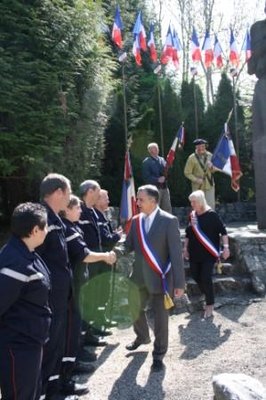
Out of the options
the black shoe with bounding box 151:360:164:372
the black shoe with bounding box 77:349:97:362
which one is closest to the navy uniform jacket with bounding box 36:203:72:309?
the black shoe with bounding box 151:360:164:372

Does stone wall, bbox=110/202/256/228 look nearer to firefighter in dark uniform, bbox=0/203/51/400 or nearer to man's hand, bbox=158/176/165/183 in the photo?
man's hand, bbox=158/176/165/183

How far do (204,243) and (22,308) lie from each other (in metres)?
4.09

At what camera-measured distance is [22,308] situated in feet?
10.2

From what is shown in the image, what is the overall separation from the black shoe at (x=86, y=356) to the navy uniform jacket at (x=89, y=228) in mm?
1156

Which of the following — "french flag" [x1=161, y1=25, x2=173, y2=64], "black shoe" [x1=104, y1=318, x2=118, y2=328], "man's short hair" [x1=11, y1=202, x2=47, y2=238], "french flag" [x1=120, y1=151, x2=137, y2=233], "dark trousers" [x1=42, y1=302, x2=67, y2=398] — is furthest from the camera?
"french flag" [x1=161, y1=25, x2=173, y2=64]

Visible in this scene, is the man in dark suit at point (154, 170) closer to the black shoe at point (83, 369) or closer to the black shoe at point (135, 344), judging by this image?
the black shoe at point (135, 344)

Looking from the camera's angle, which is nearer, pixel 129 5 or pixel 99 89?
pixel 99 89

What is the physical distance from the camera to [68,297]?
4.27m

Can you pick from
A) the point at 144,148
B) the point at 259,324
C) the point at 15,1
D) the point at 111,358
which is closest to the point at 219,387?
the point at 111,358

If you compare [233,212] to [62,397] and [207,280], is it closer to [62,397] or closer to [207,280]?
[207,280]

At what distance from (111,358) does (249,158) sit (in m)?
13.3

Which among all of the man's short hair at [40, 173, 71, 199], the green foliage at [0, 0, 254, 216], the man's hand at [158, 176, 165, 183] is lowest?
the man's short hair at [40, 173, 71, 199]

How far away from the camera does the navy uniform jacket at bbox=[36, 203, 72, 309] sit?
159 inches

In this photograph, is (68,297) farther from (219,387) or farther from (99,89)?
(99,89)
